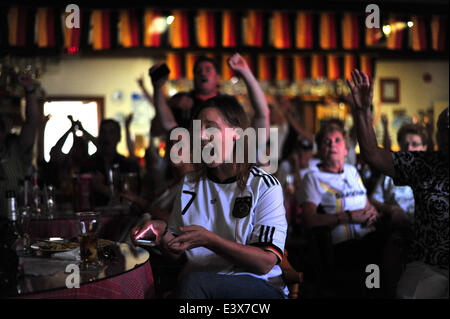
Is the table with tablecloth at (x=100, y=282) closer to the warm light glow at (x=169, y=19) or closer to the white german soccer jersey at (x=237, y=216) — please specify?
the white german soccer jersey at (x=237, y=216)

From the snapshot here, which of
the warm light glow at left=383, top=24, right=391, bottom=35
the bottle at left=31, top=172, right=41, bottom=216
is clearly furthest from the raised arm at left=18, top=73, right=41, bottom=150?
the warm light glow at left=383, top=24, right=391, bottom=35

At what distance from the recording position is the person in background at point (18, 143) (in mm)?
2920

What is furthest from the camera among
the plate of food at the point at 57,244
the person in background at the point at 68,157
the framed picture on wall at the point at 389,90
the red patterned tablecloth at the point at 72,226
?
the framed picture on wall at the point at 389,90

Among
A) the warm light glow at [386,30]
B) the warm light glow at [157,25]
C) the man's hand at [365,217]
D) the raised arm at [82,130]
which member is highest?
the warm light glow at [157,25]

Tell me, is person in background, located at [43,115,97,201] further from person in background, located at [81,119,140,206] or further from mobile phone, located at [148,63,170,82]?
mobile phone, located at [148,63,170,82]

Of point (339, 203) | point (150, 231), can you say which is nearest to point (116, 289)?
point (150, 231)

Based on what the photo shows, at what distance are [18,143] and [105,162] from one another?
559 mm

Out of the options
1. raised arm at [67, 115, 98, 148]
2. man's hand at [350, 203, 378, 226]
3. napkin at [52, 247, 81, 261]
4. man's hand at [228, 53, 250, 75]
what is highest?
man's hand at [228, 53, 250, 75]

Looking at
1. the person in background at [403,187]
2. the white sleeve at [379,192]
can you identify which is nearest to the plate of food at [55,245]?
the person in background at [403,187]

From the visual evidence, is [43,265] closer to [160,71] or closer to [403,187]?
[160,71]

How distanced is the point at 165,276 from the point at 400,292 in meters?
1.01

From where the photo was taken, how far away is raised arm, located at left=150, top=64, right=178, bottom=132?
308cm

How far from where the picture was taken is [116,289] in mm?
1408

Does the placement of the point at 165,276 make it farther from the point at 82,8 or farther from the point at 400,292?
the point at 82,8
